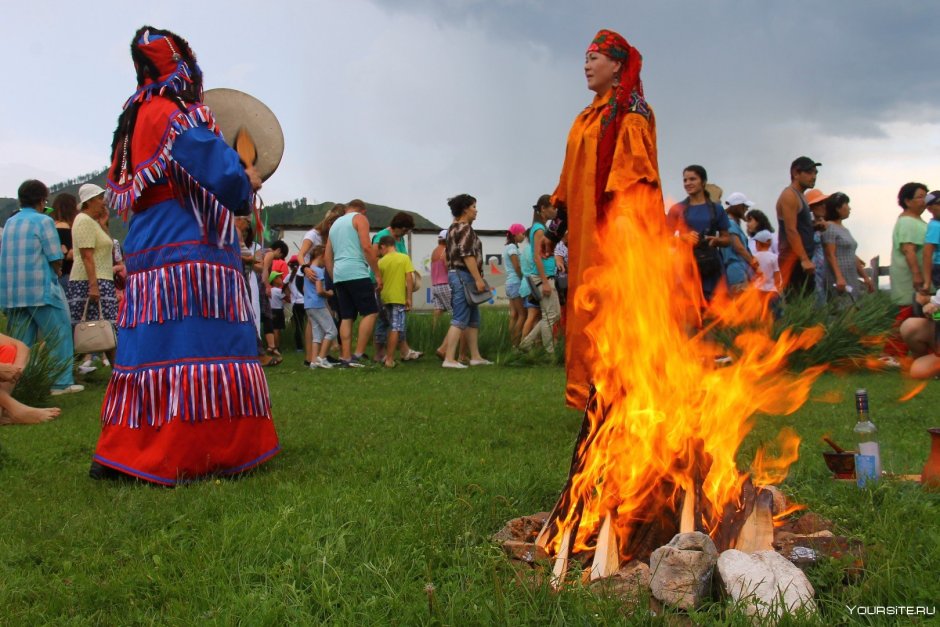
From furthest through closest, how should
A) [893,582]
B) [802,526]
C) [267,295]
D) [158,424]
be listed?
[267,295] → [158,424] → [802,526] → [893,582]

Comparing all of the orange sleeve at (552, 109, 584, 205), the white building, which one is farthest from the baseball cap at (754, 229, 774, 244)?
the white building

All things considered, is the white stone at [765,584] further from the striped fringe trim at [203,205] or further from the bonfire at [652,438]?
the striped fringe trim at [203,205]

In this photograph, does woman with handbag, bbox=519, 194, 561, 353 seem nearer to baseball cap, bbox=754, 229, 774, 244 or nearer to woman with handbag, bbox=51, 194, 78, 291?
baseball cap, bbox=754, 229, 774, 244

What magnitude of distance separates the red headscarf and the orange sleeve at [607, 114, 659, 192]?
9 cm

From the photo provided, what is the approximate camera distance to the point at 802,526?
11.1 ft

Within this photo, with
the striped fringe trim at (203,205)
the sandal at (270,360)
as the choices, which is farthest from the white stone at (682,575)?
the sandal at (270,360)

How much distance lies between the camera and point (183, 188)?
4.66 meters

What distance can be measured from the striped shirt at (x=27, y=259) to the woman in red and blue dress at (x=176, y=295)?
13.1ft

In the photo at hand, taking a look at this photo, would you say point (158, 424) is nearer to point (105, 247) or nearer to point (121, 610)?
point (121, 610)

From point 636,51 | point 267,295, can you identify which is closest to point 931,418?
point 636,51

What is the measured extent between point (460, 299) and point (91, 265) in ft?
15.0

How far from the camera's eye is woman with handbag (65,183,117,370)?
9062mm

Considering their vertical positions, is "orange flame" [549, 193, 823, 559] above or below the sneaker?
above

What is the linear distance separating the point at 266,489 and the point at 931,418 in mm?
4991
